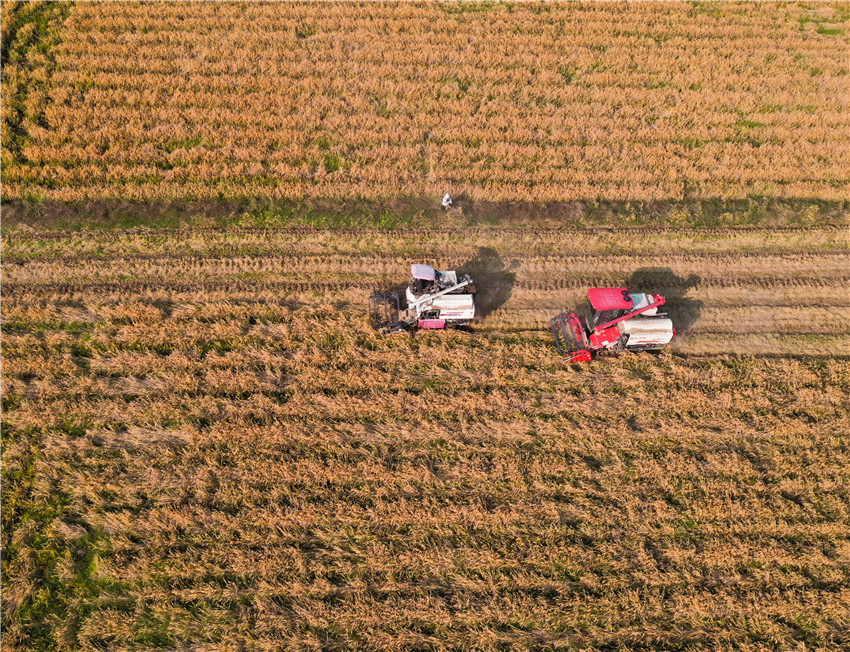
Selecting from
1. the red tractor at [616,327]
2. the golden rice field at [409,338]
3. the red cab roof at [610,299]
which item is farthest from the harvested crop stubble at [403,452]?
the red cab roof at [610,299]

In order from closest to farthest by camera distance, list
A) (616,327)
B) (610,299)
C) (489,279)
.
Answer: (610,299) < (616,327) < (489,279)

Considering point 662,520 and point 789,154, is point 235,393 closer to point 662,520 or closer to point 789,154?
point 662,520

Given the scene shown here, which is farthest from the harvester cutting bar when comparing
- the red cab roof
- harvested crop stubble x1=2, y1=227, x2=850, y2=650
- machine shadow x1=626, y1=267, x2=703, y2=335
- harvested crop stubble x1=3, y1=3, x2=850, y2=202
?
harvested crop stubble x1=3, y1=3, x2=850, y2=202

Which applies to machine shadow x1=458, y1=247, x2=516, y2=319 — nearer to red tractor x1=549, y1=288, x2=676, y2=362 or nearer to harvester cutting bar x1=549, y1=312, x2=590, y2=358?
harvester cutting bar x1=549, y1=312, x2=590, y2=358

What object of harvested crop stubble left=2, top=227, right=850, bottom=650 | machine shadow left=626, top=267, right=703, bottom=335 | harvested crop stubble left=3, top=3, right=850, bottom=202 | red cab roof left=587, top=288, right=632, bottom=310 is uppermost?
harvested crop stubble left=3, top=3, right=850, bottom=202

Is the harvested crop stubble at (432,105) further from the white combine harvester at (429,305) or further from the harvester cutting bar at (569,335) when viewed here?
the harvester cutting bar at (569,335)

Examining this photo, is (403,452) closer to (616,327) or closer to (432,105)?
(616,327)

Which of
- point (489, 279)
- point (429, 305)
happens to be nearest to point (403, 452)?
point (429, 305)
